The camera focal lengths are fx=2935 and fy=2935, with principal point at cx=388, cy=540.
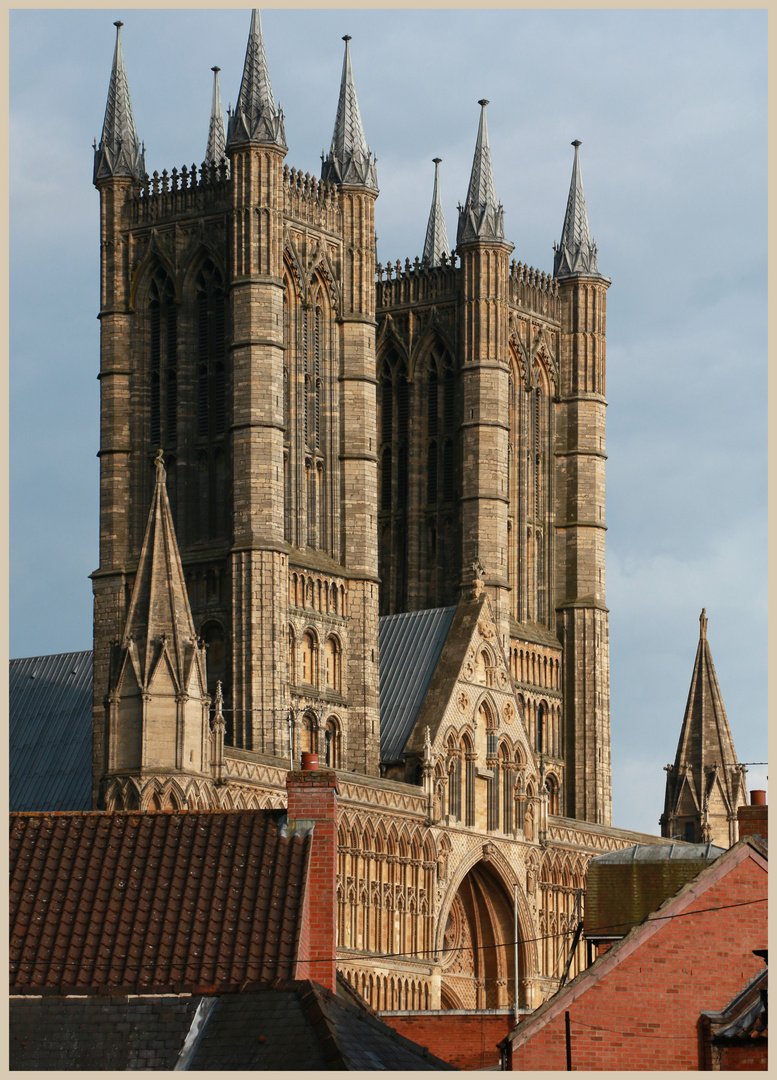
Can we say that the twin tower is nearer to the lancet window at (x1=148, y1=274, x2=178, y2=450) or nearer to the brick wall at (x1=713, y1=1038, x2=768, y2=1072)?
the lancet window at (x1=148, y1=274, x2=178, y2=450)

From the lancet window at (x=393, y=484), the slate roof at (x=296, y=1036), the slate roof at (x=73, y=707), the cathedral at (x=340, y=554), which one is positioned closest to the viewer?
the slate roof at (x=296, y=1036)

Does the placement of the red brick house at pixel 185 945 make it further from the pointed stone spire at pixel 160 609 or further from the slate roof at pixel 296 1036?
the pointed stone spire at pixel 160 609

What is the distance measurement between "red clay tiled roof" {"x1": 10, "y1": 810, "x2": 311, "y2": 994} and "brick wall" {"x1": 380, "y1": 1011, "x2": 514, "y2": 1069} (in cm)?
1238

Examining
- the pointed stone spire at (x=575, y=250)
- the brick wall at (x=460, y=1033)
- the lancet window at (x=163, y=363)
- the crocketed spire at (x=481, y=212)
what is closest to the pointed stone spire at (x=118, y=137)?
the lancet window at (x=163, y=363)

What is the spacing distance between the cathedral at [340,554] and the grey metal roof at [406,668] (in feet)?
0.34

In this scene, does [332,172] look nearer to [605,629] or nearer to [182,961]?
[605,629]

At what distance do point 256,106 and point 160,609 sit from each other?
19.5 m

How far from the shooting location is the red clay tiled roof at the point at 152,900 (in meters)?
40.9

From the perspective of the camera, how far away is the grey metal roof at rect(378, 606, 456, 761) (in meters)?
89.0

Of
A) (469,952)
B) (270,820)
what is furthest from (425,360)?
(270,820)

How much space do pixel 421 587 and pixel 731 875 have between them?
192 ft

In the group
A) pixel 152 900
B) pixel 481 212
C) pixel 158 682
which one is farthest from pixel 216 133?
pixel 152 900

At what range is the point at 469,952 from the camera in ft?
290

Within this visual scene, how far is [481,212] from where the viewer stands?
327ft
